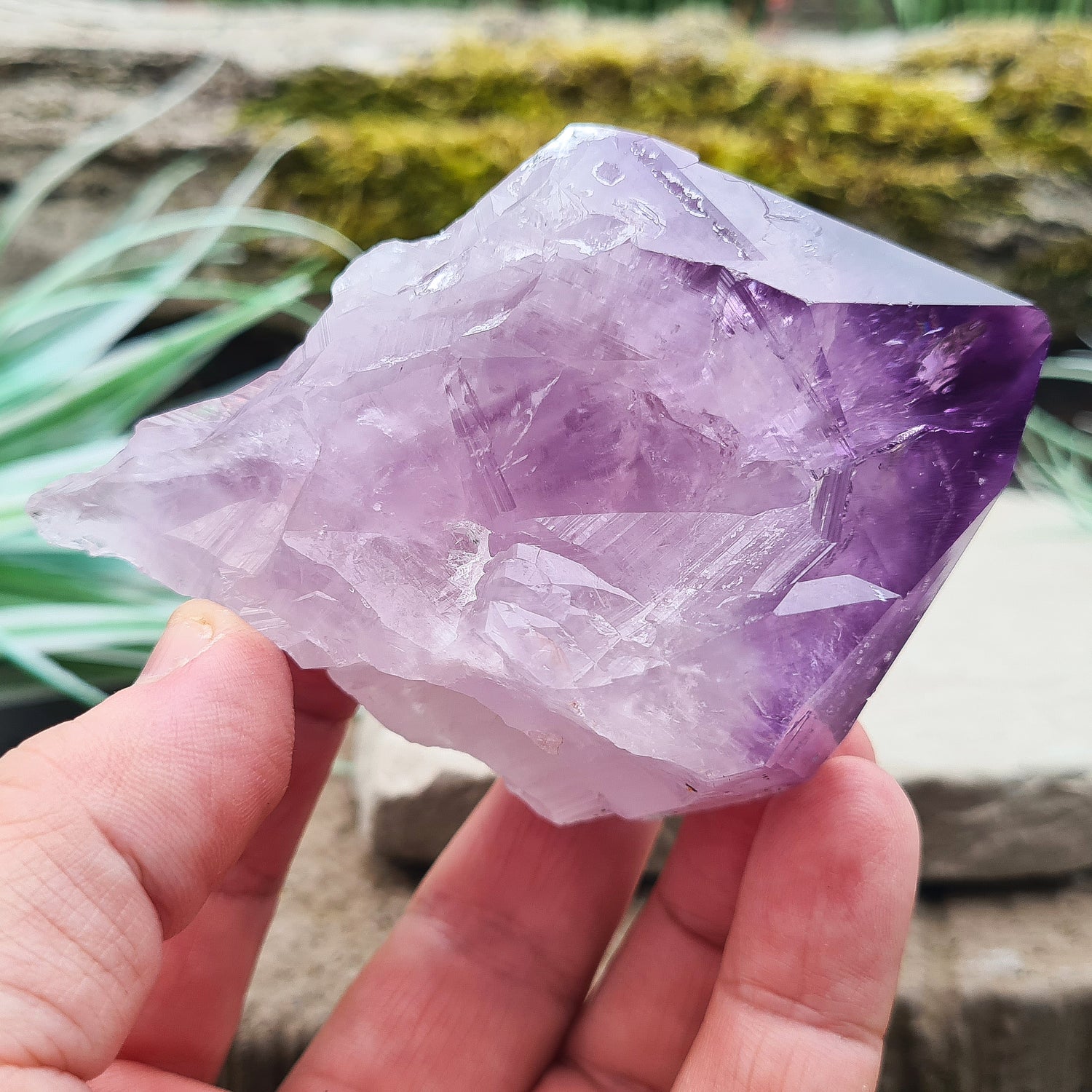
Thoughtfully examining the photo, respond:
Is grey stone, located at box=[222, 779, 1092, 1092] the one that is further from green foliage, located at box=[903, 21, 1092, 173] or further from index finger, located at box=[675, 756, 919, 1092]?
green foliage, located at box=[903, 21, 1092, 173]

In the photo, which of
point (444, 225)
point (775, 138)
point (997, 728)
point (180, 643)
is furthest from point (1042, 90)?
point (180, 643)

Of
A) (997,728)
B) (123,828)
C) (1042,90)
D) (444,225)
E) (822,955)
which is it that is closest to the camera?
(123,828)

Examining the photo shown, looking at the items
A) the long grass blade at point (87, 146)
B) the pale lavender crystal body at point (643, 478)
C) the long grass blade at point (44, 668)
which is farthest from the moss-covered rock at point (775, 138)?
the pale lavender crystal body at point (643, 478)

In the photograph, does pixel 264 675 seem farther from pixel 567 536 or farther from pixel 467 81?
pixel 467 81

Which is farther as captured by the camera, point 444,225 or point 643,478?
point 444,225

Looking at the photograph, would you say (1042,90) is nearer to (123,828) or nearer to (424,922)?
(424,922)

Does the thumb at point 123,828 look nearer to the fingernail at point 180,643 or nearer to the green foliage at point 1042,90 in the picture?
the fingernail at point 180,643

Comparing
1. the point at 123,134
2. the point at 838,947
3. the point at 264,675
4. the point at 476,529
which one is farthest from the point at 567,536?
the point at 123,134
